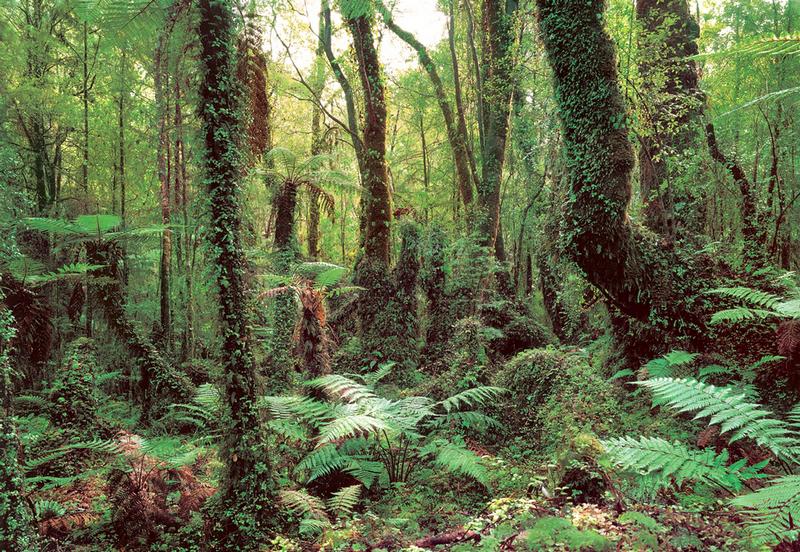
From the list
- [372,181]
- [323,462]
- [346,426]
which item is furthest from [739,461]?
[372,181]

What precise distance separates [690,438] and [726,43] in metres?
11.8

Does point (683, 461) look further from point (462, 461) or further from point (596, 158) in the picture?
point (596, 158)

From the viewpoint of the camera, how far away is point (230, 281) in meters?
3.86

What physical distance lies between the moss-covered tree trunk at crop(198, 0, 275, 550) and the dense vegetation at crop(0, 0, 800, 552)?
0.02m

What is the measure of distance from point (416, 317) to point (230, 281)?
21.9ft

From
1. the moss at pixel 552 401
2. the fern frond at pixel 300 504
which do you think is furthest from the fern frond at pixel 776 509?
the fern frond at pixel 300 504

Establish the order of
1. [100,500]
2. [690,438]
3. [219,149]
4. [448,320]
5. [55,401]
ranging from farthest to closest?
[448,320] < [55,401] < [100,500] < [690,438] < [219,149]

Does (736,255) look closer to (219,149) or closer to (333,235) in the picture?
(219,149)

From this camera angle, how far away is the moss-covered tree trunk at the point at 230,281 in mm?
3756

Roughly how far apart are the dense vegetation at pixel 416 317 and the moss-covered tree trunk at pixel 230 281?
19mm

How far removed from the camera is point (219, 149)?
150 inches

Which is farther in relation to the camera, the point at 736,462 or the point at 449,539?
the point at 449,539

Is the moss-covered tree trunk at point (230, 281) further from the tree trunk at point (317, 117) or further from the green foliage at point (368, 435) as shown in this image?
the tree trunk at point (317, 117)

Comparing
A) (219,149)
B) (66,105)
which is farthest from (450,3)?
(219,149)
